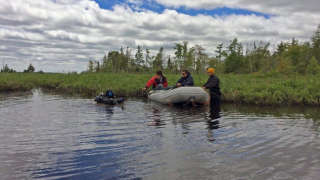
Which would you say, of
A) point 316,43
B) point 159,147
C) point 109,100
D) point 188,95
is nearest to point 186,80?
point 188,95

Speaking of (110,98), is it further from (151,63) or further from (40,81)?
(151,63)

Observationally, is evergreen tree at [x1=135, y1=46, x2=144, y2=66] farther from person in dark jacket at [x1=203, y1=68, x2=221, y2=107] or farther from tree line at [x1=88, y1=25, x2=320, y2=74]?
person in dark jacket at [x1=203, y1=68, x2=221, y2=107]

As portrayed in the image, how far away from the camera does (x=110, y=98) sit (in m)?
13.1

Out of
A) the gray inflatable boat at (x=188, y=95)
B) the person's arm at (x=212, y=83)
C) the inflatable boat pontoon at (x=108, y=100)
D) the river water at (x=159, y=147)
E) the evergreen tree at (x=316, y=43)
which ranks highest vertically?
the evergreen tree at (x=316, y=43)

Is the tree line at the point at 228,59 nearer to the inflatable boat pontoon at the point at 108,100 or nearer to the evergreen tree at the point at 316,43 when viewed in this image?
Answer: the evergreen tree at the point at 316,43

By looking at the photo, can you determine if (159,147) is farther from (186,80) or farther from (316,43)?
(316,43)

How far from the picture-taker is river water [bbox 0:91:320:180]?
4.50 m

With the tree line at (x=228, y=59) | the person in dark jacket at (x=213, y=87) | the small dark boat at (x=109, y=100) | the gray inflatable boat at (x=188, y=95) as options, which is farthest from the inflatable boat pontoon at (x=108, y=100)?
the tree line at (x=228, y=59)

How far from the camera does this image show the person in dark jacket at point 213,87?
1225 cm

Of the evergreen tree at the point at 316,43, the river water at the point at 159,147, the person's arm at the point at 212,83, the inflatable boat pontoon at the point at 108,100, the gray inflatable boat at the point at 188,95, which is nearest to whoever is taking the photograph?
the river water at the point at 159,147

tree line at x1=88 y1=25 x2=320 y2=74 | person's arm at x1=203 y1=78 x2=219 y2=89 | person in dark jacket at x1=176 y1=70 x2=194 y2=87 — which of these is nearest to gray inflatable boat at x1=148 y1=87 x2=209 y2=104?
person's arm at x1=203 y1=78 x2=219 y2=89

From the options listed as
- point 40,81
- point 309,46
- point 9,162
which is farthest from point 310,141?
point 309,46

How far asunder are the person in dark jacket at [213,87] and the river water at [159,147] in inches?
95.8

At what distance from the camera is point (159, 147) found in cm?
589
